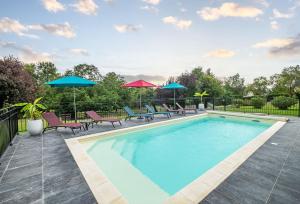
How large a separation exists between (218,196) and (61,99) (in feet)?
50.9

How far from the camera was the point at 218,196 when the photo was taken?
2.29 metres

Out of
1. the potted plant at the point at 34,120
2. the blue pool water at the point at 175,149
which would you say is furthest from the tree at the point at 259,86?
the potted plant at the point at 34,120

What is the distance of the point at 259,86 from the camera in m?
36.1

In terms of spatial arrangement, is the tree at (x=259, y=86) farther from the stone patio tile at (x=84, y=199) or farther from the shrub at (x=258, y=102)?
the stone patio tile at (x=84, y=199)

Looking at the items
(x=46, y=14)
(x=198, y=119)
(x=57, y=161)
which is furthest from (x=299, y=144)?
(x=46, y=14)

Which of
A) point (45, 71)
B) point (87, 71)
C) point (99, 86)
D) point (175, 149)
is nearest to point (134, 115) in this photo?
point (175, 149)

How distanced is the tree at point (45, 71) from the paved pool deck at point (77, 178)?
25.8 meters

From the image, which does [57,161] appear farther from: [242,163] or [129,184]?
[242,163]

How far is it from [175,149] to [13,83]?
31.1 ft

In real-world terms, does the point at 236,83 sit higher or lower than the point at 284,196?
higher

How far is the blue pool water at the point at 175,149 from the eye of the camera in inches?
151

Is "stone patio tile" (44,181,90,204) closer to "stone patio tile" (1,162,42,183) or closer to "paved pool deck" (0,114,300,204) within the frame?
"paved pool deck" (0,114,300,204)

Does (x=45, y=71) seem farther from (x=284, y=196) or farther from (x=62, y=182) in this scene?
(x=284, y=196)

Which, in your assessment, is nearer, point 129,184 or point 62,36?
point 129,184
